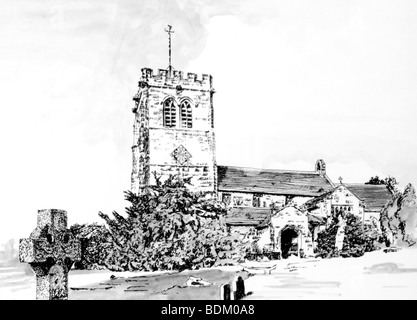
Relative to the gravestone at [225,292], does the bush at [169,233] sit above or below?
above

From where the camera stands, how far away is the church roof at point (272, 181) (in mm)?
5820

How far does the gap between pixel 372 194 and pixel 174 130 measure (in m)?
2.08

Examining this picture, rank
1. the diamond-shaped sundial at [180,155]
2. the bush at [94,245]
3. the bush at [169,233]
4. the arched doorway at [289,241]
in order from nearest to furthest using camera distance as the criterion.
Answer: the bush at [94,245], the bush at [169,233], the arched doorway at [289,241], the diamond-shaped sundial at [180,155]

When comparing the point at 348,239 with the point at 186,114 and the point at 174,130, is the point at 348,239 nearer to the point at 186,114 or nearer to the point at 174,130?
the point at 174,130

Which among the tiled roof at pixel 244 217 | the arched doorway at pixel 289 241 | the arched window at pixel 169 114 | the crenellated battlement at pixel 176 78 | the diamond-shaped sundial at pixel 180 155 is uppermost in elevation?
the crenellated battlement at pixel 176 78

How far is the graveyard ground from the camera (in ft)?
16.7

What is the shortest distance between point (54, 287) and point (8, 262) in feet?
2.87

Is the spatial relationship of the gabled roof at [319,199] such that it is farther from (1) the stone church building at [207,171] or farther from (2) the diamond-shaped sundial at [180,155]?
(2) the diamond-shaped sundial at [180,155]

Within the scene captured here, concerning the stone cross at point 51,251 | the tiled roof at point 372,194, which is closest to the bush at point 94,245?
the stone cross at point 51,251

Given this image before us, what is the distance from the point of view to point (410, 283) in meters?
5.31

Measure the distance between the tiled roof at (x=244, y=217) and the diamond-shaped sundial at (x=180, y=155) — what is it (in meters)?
0.67

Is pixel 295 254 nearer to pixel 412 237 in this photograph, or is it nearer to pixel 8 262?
pixel 412 237
